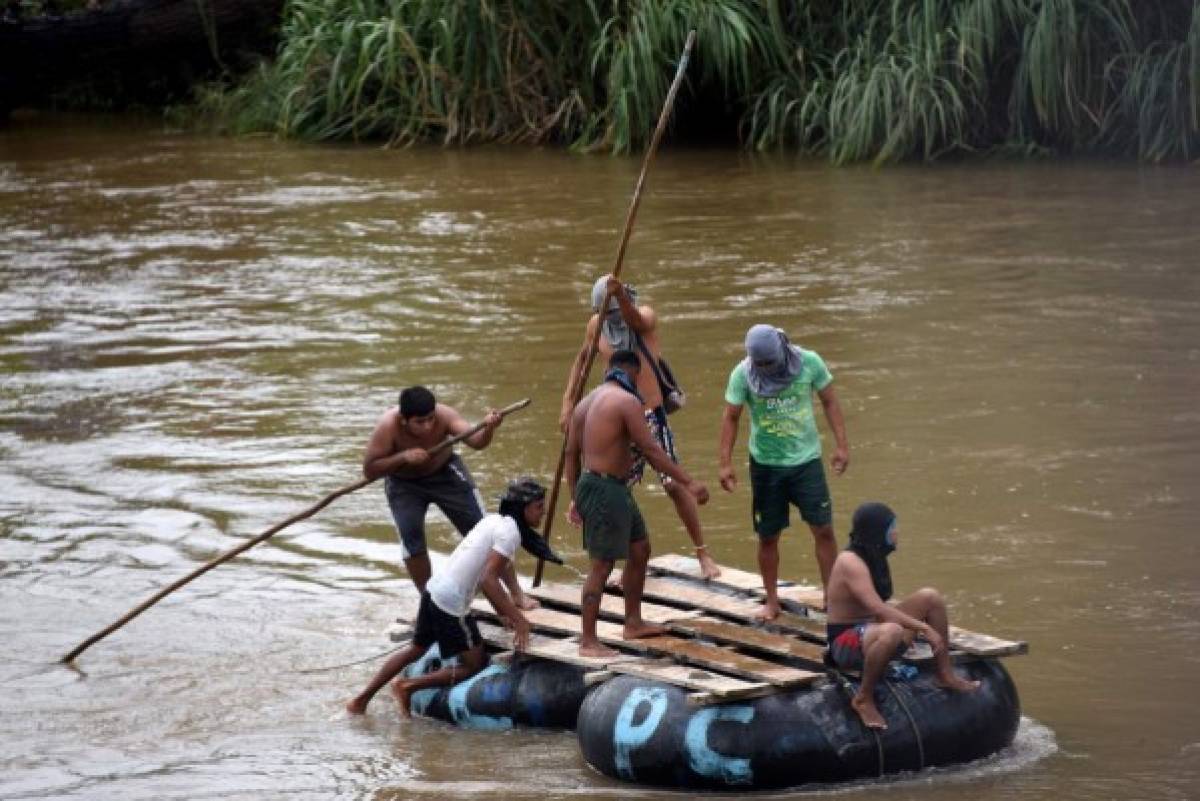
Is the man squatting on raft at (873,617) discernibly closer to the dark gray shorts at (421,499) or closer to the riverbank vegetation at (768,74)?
the dark gray shorts at (421,499)

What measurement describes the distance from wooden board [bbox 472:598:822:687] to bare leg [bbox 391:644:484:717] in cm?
32

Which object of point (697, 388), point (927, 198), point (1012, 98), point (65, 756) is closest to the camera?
point (65, 756)

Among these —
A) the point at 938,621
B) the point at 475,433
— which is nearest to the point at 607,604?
the point at 475,433

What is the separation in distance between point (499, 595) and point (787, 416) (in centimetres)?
145

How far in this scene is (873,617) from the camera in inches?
336

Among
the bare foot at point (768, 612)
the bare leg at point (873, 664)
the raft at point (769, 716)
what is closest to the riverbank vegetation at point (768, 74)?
the bare foot at point (768, 612)

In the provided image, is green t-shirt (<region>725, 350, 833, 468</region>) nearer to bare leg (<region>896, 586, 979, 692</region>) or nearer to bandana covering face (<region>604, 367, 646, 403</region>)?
bandana covering face (<region>604, 367, 646, 403</region>)

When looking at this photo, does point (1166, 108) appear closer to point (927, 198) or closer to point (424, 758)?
point (927, 198)

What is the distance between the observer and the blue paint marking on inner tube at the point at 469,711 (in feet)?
31.0

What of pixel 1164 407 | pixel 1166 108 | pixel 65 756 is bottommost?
pixel 65 756

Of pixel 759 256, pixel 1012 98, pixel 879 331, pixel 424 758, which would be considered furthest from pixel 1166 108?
pixel 424 758

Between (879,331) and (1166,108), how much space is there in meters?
6.41

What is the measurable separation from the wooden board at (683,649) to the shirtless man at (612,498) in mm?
99

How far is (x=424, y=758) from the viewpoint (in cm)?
917
